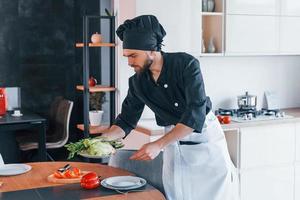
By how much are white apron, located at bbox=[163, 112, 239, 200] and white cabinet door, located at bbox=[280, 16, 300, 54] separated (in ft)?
6.73

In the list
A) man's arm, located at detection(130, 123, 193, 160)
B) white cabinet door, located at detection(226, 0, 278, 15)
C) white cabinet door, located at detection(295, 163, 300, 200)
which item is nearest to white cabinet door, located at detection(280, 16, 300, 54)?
white cabinet door, located at detection(226, 0, 278, 15)

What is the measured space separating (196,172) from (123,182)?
1.56 feet

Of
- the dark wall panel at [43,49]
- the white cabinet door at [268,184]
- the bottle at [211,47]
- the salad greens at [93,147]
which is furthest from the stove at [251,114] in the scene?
the dark wall panel at [43,49]

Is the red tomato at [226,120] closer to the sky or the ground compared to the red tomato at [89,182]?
closer to the sky

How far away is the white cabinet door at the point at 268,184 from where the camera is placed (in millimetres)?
3836

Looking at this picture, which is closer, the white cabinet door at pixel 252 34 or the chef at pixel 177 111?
the chef at pixel 177 111

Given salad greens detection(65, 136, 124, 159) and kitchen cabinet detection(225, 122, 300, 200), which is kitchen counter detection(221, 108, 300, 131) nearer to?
kitchen cabinet detection(225, 122, 300, 200)

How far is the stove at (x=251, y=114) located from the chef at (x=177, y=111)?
53.3 inches

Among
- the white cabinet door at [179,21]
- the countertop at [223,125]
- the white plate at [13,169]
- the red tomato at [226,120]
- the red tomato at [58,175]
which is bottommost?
the white plate at [13,169]

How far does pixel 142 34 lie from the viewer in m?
2.32

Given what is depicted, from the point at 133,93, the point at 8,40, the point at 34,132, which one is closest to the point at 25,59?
the point at 8,40

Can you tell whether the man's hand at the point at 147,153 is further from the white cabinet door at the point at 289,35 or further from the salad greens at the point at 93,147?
the white cabinet door at the point at 289,35

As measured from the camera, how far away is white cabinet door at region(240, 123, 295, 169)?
3.79 metres

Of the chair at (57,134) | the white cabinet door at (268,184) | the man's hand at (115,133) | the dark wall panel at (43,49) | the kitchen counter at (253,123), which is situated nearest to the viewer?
the man's hand at (115,133)
